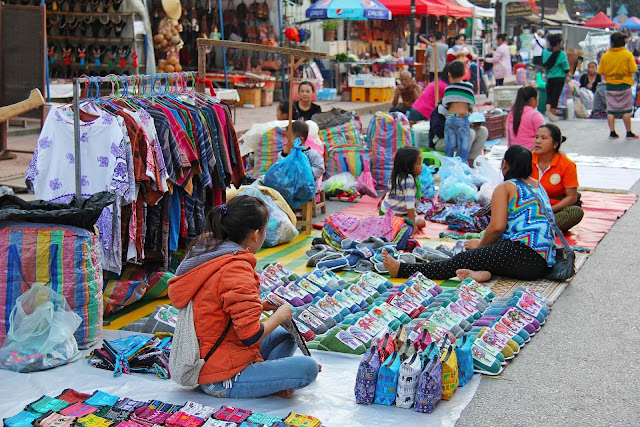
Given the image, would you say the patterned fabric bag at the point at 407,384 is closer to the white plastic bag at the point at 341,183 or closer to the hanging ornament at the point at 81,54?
the white plastic bag at the point at 341,183

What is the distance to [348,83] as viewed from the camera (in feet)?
68.6

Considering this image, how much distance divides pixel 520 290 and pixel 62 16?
10.9 metres

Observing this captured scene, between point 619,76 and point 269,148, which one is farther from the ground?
point 619,76

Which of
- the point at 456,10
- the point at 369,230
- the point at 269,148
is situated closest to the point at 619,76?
the point at 269,148

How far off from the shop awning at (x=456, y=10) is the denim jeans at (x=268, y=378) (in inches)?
842

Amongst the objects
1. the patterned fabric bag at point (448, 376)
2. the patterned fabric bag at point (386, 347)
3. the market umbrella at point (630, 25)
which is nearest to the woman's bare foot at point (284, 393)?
the patterned fabric bag at point (386, 347)

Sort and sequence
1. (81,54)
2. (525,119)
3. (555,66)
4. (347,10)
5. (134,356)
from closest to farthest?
(134,356) → (525,119) → (81,54) → (555,66) → (347,10)

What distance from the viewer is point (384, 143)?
10.2 metres

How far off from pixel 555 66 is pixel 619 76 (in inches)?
76.9

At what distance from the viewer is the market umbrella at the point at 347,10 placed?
19.5 m

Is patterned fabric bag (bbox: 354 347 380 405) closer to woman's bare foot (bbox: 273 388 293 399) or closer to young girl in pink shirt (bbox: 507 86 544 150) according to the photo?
woman's bare foot (bbox: 273 388 293 399)

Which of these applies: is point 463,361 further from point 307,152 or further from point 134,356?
point 307,152

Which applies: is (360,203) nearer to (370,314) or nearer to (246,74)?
(370,314)

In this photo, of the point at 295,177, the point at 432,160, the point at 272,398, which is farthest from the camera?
the point at 432,160
